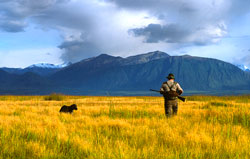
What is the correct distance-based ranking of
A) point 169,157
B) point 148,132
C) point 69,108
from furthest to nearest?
point 69,108
point 148,132
point 169,157

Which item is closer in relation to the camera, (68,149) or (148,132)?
(68,149)

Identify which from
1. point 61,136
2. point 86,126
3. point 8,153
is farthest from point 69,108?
point 8,153

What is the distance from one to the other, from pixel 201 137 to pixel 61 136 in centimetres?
351

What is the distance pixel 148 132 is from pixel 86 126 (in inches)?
87.9

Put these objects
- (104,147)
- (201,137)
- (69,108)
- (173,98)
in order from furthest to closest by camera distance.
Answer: (69,108), (173,98), (201,137), (104,147)

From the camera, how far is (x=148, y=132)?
7.03 m

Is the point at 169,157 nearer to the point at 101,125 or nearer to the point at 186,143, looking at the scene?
the point at 186,143

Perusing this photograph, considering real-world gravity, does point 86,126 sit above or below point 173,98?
below

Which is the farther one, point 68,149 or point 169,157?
point 68,149

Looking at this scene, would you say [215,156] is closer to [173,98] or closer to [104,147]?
[104,147]

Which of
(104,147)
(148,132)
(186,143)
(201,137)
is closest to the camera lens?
(104,147)

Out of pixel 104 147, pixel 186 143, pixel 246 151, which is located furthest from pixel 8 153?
pixel 246 151

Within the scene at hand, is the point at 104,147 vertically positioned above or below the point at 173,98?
below

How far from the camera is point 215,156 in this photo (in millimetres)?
4969
